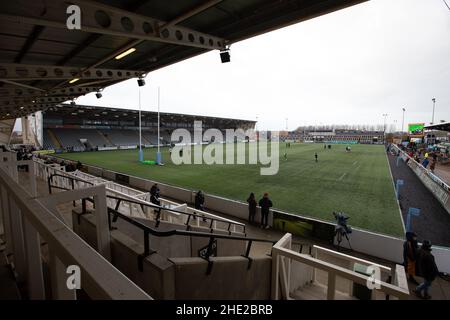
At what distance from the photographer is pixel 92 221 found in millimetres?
3596

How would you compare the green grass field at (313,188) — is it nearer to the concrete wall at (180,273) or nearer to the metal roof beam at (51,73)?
the concrete wall at (180,273)

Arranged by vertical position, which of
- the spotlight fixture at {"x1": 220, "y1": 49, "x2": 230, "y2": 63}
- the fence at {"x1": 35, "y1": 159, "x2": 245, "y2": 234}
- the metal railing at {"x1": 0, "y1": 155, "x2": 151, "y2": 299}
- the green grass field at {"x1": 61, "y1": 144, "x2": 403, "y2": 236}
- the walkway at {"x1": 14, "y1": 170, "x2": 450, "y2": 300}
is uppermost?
the spotlight fixture at {"x1": 220, "y1": 49, "x2": 230, "y2": 63}

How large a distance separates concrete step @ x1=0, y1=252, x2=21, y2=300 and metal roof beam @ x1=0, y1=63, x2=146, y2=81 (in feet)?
24.2

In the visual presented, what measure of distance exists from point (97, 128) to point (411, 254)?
6496cm

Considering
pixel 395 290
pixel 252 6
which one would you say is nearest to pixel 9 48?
pixel 252 6

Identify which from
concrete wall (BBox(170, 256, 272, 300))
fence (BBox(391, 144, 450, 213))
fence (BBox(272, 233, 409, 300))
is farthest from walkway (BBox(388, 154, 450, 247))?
concrete wall (BBox(170, 256, 272, 300))

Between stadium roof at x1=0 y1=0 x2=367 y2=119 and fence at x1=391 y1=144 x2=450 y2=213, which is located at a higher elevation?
stadium roof at x1=0 y1=0 x2=367 y2=119

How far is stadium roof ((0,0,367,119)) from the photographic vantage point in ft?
13.9

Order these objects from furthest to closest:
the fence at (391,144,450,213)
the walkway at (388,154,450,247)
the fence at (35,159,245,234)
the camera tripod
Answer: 1. the fence at (391,144,450,213)
2. the walkway at (388,154,450,247)
3. the camera tripod
4. the fence at (35,159,245,234)

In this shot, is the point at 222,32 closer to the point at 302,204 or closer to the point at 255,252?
the point at 255,252

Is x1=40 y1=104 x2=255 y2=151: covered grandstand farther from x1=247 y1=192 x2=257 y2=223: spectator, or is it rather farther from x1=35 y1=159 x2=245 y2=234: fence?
x1=247 y1=192 x2=257 y2=223: spectator

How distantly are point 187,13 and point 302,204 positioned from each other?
11964mm

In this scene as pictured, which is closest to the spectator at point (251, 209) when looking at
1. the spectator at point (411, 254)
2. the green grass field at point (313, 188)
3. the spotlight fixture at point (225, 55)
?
the green grass field at point (313, 188)

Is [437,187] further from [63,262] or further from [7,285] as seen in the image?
[7,285]
